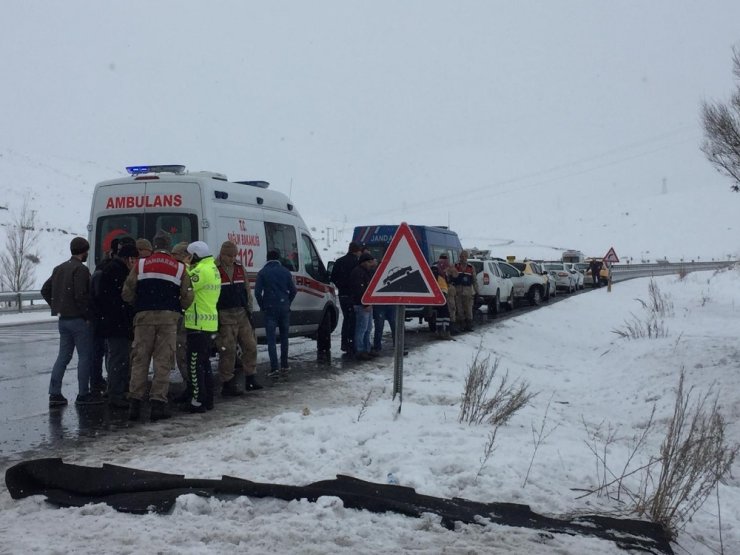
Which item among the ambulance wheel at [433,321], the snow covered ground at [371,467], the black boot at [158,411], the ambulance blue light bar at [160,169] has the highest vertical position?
the ambulance blue light bar at [160,169]

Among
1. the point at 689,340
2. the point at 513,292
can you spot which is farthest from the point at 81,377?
the point at 513,292

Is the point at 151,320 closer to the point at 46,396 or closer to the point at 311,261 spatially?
the point at 46,396

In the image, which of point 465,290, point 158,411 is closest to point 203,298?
point 158,411

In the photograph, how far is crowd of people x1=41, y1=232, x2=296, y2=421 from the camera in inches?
287

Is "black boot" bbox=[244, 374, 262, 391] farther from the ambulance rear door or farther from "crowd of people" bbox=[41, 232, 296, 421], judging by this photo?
the ambulance rear door

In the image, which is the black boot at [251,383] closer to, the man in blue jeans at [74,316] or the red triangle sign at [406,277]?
the man in blue jeans at [74,316]

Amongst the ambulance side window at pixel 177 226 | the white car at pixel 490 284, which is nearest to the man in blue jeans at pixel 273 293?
the ambulance side window at pixel 177 226

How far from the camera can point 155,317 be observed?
23.8 ft

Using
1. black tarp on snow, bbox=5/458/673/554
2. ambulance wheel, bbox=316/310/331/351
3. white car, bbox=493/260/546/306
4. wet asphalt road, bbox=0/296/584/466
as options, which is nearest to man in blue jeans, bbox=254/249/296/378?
wet asphalt road, bbox=0/296/584/466

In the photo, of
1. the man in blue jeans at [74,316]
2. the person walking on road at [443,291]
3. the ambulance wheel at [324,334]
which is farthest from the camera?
the person walking on road at [443,291]

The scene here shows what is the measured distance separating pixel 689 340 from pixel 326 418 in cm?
892

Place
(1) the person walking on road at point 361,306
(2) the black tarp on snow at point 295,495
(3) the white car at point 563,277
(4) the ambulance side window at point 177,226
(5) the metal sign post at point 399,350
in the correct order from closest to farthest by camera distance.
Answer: (2) the black tarp on snow at point 295,495 → (5) the metal sign post at point 399,350 → (4) the ambulance side window at point 177,226 → (1) the person walking on road at point 361,306 → (3) the white car at point 563,277

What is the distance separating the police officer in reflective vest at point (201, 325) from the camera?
7645 millimetres

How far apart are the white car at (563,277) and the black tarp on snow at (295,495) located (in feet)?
109
